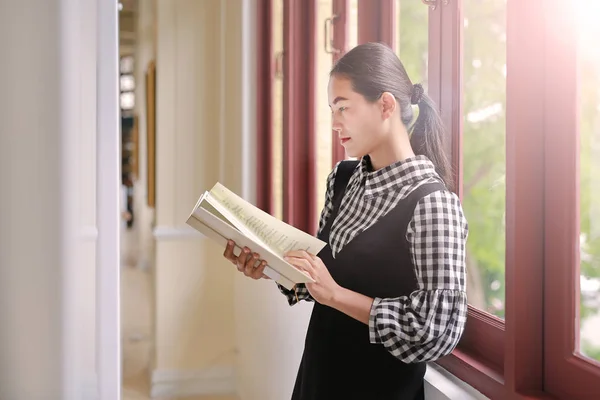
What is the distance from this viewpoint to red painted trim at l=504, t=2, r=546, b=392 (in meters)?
0.99

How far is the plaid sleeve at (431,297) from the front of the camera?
953 mm

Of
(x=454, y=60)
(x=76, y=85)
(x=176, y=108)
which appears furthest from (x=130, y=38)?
(x=76, y=85)

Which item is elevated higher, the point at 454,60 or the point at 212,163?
the point at 454,60

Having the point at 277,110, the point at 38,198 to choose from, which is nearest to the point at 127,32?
the point at 277,110

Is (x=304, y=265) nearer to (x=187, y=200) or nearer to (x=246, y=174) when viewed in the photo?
(x=246, y=174)

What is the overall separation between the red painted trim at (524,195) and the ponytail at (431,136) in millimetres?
165

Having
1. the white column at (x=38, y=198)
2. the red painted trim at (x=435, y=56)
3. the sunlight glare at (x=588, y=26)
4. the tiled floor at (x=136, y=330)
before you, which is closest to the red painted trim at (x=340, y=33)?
the red painted trim at (x=435, y=56)

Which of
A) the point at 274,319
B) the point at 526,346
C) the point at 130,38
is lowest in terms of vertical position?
the point at 274,319

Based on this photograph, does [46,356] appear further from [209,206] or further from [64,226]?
[209,206]

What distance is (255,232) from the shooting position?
112 cm

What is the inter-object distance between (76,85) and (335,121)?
886 mm

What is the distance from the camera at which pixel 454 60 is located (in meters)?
1.32

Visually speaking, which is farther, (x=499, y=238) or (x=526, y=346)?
(x=499, y=238)

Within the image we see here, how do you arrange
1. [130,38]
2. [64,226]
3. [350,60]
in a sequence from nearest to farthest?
[64,226]
[350,60]
[130,38]
